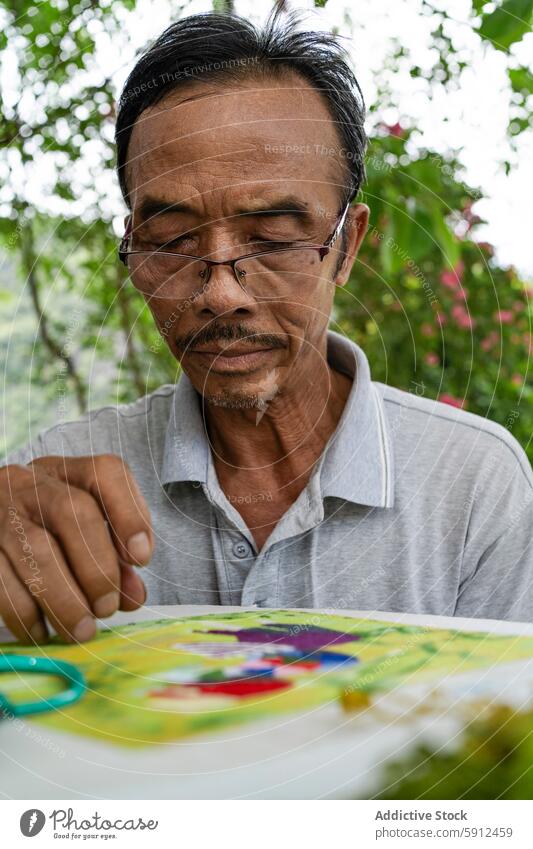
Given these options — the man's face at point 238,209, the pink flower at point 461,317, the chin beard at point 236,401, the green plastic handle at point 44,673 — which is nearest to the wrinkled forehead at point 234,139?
the man's face at point 238,209

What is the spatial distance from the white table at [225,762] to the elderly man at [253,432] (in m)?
0.06

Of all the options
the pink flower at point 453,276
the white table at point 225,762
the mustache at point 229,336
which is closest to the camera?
the white table at point 225,762

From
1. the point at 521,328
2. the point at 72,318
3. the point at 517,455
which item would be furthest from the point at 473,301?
the point at 72,318

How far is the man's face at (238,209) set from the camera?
1.40 feet

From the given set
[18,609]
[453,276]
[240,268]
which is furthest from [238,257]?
[453,276]

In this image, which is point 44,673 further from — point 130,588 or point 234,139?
point 234,139

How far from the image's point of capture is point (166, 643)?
42cm

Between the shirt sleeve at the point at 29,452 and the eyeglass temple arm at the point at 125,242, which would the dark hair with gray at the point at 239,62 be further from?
the shirt sleeve at the point at 29,452

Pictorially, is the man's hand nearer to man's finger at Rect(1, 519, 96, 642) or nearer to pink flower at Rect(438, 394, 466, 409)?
man's finger at Rect(1, 519, 96, 642)

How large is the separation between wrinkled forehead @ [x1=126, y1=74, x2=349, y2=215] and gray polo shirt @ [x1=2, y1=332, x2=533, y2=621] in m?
0.15
